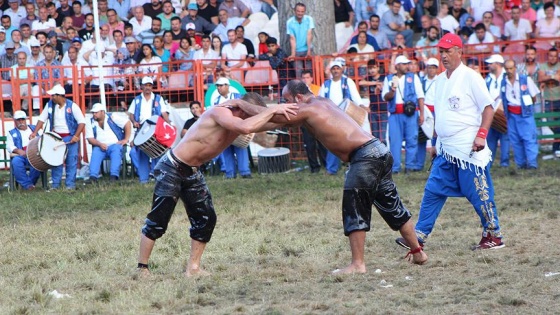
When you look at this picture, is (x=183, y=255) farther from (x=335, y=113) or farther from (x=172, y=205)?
(x=335, y=113)

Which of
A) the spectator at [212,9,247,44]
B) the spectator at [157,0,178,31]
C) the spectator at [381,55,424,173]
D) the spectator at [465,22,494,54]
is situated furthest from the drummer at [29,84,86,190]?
the spectator at [465,22,494,54]

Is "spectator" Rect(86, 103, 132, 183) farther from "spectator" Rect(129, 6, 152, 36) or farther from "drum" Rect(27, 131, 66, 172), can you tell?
"spectator" Rect(129, 6, 152, 36)

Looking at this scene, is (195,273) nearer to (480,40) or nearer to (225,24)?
(480,40)

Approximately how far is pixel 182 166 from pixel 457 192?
258cm

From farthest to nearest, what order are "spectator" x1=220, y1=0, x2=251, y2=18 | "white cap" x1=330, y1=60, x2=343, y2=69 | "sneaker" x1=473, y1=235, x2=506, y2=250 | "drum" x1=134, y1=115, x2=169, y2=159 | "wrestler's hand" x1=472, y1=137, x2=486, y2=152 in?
1. "spectator" x1=220, y1=0, x2=251, y2=18
2. "white cap" x1=330, y1=60, x2=343, y2=69
3. "drum" x1=134, y1=115, x2=169, y2=159
4. "sneaker" x1=473, y1=235, x2=506, y2=250
5. "wrestler's hand" x1=472, y1=137, x2=486, y2=152

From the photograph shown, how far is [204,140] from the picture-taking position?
7.92 meters

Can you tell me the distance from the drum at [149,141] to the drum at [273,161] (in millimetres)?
1979

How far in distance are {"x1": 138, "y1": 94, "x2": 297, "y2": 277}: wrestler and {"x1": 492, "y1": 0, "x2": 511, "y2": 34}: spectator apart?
12.6 meters

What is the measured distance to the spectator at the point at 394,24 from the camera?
1925 centimetres

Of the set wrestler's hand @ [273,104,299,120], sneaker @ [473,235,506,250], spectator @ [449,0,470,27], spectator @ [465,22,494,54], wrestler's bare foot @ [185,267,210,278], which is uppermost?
spectator @ [449,0,470,27]

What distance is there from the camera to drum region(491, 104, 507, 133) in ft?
50.8

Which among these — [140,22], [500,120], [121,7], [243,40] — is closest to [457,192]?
[500,120]

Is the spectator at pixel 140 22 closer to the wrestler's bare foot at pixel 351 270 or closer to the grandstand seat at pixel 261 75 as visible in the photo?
the grandstand seat at pixel 261 75

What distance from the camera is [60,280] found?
26.0 ft
